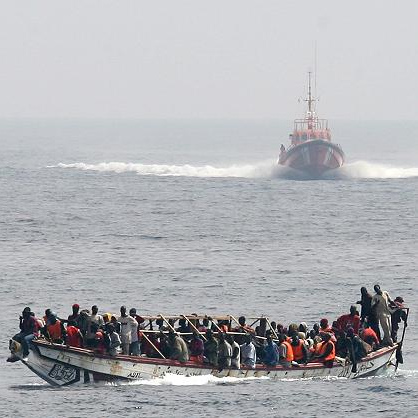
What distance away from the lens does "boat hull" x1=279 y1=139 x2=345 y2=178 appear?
126812 mm

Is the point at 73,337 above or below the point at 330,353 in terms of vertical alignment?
above

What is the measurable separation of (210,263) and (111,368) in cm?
3243

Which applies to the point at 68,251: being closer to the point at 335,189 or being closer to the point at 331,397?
the point at 331,397

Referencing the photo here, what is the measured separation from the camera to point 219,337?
40.6 m

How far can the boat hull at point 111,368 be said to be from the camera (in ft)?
129

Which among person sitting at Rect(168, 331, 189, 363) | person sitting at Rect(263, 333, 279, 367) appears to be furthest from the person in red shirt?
person sitting at Rect(168, 331, 189, 363)

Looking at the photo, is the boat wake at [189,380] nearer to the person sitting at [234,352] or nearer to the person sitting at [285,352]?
the person sitting at [234,352]

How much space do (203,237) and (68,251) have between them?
1149 centimetres

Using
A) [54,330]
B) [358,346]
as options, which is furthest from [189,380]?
[358,346]

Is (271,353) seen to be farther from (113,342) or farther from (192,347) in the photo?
(113,342)

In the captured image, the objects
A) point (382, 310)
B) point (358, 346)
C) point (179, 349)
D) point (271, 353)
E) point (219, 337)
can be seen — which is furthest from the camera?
point (382, 310)

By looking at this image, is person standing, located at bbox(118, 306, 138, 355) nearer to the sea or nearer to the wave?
the sea

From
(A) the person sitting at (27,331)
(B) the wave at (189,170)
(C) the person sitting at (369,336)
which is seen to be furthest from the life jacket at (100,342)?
(B) the wave at (189,170)

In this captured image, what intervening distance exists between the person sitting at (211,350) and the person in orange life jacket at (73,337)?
3883 millimetres
